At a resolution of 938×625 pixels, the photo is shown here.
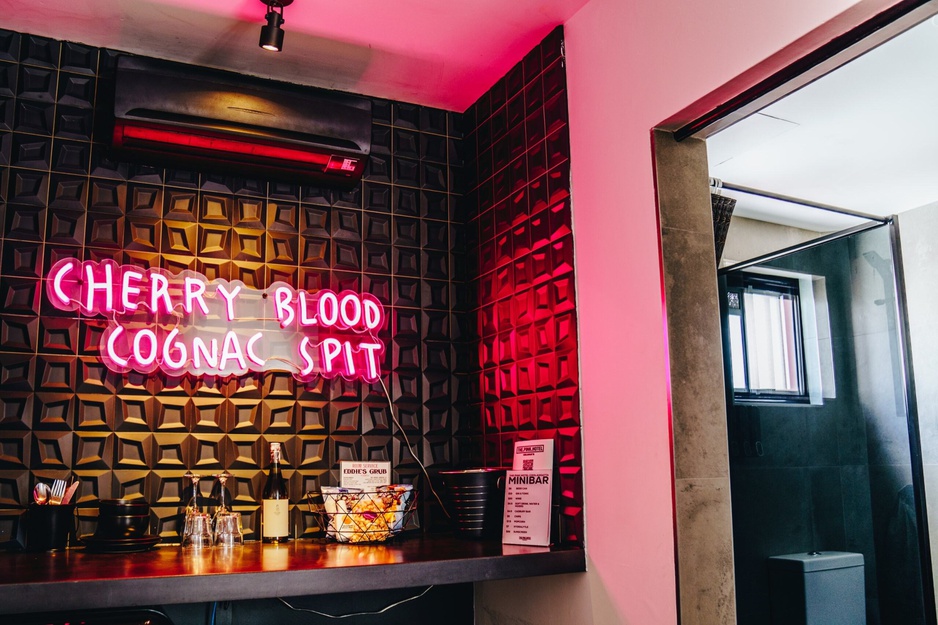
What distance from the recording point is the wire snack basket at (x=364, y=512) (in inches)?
123

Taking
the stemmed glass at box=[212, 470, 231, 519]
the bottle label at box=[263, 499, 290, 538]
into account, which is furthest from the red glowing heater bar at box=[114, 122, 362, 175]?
the bottle label at box=[263, 499, 290, 538]

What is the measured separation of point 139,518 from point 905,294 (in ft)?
Result: 11.3

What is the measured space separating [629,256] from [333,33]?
167 cm

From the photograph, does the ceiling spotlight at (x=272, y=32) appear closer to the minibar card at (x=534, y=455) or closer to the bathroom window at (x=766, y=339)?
the minibar card at (x=534, y=455)

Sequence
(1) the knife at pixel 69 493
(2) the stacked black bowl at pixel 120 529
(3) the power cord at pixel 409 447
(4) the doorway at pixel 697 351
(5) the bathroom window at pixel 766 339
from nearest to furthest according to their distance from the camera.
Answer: (4) the doorway at pixel 697 351, (2) the stacked black bowl at pixel 120 529, (1) the knife at pixel 69 493, (5) the bathroom window at pixel 766 339, (3) the power cord at pixel 409 447

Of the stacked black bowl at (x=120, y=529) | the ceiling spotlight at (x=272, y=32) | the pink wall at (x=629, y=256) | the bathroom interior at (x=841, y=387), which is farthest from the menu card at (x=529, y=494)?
the ceiling spotlight at (x=272, y=32)

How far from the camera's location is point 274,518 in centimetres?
325

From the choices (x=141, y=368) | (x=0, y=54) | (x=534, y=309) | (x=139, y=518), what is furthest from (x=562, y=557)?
(x=0, y=54)

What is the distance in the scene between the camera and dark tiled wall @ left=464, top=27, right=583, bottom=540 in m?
3.09

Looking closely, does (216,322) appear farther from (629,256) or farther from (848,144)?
(848,144)

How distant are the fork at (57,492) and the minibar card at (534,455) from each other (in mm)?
1816

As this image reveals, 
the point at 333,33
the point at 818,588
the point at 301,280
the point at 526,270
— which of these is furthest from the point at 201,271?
the point at 818,588

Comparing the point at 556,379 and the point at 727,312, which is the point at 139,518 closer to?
the point at 556,379

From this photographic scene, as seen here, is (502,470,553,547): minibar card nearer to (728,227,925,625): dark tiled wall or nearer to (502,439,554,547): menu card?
(502,439,554,547): menu card
